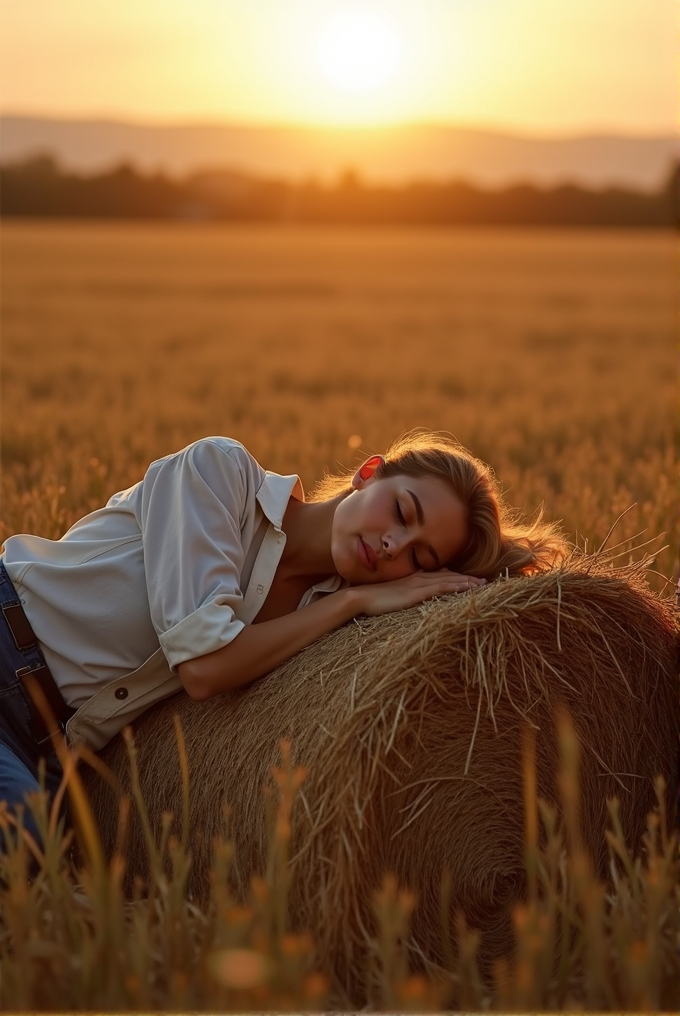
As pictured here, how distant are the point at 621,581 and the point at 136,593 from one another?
1.24 m

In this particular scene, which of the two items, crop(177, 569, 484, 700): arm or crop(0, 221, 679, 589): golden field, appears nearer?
crop(177, 569, 484, 700): arm

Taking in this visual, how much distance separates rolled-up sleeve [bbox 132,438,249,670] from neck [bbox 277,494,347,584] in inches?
6.4

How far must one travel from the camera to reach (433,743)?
2977mm

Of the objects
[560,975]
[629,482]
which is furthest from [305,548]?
[629,482]

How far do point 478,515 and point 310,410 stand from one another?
580 cm

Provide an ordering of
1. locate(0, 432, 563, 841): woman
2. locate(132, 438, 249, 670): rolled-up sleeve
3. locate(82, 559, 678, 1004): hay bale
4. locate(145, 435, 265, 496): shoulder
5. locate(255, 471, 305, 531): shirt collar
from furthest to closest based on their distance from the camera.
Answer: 1. locate(255, 471, 305, 531): shirt collar
2. locate(145, 435, 265, 496): shoulder
3. locate(0, 432, 563, 841): woman
4. locate(132, 438, 249, 670): rolled-up sleeve
5. locate(82, 559, 678, 1004): hay bale

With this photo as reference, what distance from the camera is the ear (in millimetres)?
3311

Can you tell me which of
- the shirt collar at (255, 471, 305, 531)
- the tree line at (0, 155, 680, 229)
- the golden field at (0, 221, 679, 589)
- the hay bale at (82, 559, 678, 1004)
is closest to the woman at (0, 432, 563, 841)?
the shirt collar at (255, 471, 305, 531)

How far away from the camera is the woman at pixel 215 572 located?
10.1ft

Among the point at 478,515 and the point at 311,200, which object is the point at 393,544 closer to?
the point at 478,515

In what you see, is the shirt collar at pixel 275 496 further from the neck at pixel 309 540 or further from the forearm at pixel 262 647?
the forearm at pixel 262 647

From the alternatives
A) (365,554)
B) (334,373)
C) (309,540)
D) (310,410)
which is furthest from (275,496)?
(334,373)

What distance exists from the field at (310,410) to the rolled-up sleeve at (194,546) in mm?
701

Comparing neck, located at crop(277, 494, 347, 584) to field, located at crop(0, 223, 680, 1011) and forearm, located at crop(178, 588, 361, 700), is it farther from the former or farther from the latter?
field, located at crop(0, 223, 680, 1011)
